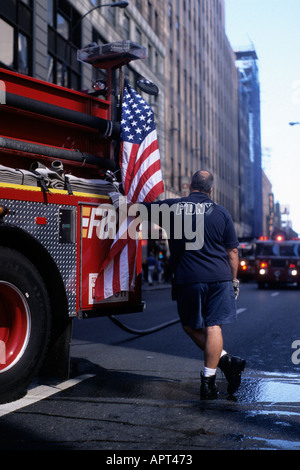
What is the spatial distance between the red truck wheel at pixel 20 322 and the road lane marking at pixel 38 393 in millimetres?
59

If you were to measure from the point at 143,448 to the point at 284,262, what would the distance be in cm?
2365

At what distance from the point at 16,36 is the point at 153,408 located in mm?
19246

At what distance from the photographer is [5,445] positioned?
3.64 meters

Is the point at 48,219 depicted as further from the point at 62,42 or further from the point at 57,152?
the point at 62,42

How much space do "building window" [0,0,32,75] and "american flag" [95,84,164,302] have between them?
15001 millimetres

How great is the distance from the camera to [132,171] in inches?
243

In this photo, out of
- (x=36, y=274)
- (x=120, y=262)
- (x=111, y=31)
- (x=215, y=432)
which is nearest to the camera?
(x=215, y=432)

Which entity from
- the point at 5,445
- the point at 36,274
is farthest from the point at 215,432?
the point at 36,274

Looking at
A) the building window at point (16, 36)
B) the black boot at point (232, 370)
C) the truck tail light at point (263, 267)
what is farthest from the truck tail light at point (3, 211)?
the truck tail light at point (263, 267)

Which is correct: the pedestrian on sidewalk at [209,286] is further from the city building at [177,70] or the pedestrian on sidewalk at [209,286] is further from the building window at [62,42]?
the building window at [62,42]

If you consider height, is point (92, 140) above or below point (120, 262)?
above

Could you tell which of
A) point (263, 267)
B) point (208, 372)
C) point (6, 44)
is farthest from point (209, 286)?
Result: point (263, 267)

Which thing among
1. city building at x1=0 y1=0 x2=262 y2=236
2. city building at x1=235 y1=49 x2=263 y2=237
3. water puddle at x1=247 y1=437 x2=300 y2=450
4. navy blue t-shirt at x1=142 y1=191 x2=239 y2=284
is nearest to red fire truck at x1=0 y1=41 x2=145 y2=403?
navy blue t-shirt at x1=142 y1=191 x2=239 y2=284
